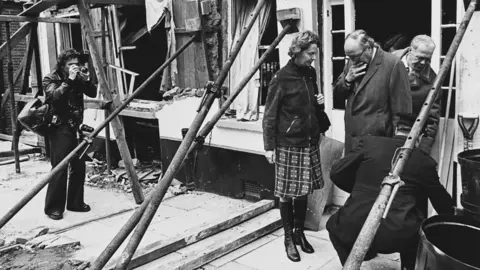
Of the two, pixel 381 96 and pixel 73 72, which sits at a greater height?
pixel 73 72

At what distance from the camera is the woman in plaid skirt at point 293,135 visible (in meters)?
4.50

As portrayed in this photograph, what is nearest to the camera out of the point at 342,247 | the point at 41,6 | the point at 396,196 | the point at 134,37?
the point at 396,196

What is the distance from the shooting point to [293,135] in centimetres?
452

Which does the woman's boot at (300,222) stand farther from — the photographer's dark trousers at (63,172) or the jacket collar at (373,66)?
the photographer's dark trousers at (63,172)

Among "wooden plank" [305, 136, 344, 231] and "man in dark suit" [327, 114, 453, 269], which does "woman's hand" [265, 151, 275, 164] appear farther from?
"man in dark suit" [327, 114, 453, 269]

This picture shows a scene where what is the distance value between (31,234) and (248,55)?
11.6 ft

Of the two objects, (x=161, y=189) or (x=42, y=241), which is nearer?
(x=161, y=189)

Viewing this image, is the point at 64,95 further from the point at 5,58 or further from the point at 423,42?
the point at 5,58

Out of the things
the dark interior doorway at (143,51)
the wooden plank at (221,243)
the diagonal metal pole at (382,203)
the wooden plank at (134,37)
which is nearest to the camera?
the diagonal metal pole at (382,203)

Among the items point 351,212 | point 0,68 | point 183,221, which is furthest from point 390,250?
point 0,68

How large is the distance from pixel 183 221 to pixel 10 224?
2220 mm

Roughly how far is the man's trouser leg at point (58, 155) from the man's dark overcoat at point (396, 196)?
388 cm

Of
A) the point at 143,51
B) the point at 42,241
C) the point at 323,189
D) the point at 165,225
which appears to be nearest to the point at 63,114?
the point at 42,241

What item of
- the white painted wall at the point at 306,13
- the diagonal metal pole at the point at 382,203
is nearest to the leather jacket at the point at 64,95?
the white painted wall at the point at 306,13
